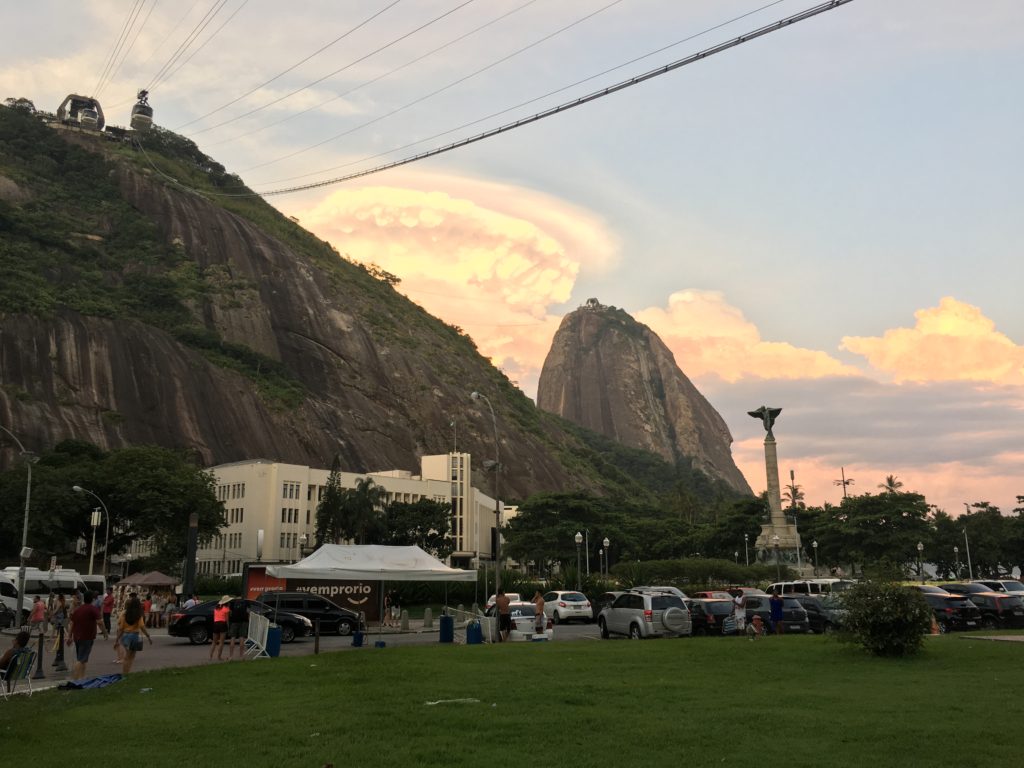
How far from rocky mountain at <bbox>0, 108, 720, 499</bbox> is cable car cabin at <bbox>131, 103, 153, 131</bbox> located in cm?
678

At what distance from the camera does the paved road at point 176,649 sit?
20.2 meters

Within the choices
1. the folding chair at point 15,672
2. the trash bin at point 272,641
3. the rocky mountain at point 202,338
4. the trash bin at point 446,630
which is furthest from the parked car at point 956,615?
the rocky mountain at point 202,338

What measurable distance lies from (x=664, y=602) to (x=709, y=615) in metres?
2.46

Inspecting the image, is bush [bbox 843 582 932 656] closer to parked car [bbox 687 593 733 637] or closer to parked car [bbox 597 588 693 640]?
parked car [bbox 597 588 693 640]

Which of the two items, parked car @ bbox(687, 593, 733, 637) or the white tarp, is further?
parked car @ bbox(687, 593, 733, 637)

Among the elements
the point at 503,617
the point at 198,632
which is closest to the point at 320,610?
the point at 198,632

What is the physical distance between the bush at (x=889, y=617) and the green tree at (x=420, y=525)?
77.2 meters

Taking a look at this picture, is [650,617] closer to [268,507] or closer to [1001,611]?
[1001,611]

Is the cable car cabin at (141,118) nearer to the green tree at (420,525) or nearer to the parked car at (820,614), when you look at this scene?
the green tree at (420,525)

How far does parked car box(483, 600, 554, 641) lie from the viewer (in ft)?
94.5

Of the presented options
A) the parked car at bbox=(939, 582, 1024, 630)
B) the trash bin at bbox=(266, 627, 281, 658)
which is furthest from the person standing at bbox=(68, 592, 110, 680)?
the parked car at bbox=(939, 582, 1024, 630)

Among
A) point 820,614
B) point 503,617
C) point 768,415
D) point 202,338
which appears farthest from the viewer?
point 202,338

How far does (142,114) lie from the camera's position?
183875 millimetres

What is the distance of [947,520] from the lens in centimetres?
10450
